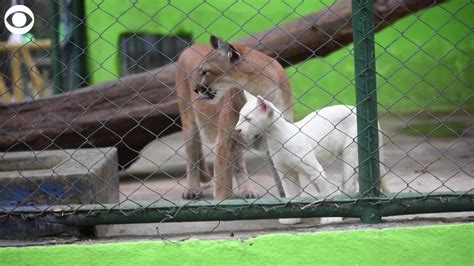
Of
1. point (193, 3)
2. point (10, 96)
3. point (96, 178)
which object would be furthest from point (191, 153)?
point (10, 96)

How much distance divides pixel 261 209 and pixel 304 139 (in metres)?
0.77

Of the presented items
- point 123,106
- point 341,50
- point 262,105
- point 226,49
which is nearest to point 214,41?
point 226,49

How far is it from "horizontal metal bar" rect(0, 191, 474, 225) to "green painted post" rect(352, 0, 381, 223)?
51 mm

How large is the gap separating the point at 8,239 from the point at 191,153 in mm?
2251

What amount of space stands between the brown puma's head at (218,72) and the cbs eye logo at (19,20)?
1.10 metres

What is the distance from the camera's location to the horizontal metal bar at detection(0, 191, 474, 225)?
3.50 meters

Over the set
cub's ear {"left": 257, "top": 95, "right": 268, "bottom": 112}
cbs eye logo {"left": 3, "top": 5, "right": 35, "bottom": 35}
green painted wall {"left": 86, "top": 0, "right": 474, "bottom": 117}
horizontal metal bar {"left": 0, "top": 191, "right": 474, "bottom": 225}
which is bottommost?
horizontal metal bar {"left": 0, "top": 191, "right": 474, "bottom": 225}

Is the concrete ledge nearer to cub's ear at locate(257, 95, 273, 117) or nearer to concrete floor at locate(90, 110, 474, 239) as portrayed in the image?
concrete floor at locate(90, 110, 474, 239)

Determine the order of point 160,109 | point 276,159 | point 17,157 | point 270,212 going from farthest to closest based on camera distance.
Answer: point 160,109, point 17,157, point 276,159, point 270,212

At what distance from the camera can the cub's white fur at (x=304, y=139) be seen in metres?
4.07

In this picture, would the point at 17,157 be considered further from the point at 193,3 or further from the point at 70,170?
the point at 193,3

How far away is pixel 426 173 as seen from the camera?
5.41m

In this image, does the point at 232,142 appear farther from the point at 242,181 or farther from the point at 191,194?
the point at 191,194

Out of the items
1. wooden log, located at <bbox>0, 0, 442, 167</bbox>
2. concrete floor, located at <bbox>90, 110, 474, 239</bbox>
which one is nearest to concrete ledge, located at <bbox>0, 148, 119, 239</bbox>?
concrete floor, located at <bbox>90, 110, 474, 239</bbox>
